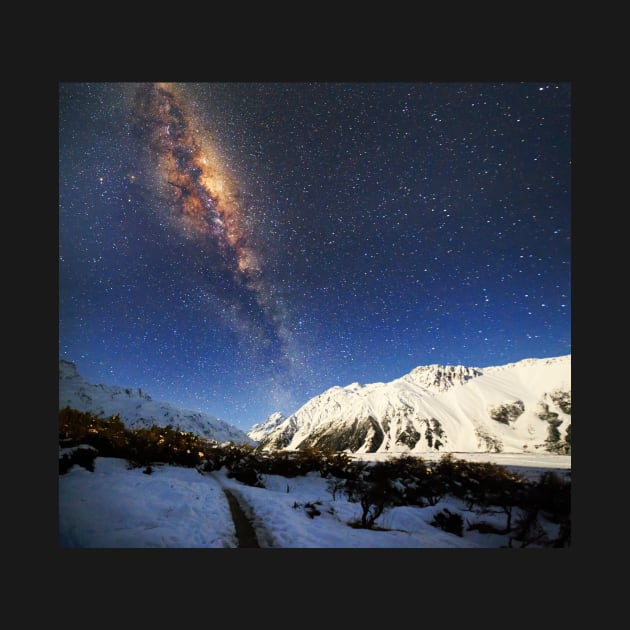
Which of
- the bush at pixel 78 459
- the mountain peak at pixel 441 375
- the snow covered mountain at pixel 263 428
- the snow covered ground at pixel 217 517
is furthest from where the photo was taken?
the snow covered mountain at pixel 263 428

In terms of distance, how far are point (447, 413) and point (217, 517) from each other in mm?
4310

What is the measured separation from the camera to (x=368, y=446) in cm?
608

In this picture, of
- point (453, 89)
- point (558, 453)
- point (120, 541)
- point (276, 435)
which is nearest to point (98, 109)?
point (453, 89)

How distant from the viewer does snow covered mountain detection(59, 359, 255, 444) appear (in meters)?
5.16

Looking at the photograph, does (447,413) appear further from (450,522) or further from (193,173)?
(193,173)

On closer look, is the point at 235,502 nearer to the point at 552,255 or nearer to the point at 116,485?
the point at 116,485

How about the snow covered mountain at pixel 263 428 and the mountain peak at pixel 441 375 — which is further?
the snow covered mountain at pixel 263 428

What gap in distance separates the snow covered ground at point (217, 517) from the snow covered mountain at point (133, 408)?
99 centimetres

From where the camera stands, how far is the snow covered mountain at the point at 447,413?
16.3ft

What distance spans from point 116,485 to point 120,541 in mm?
984

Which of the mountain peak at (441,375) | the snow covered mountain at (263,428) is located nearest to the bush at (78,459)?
the snow covered mountain at (263,428)

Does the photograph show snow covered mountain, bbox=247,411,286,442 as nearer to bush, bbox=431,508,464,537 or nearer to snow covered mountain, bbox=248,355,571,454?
snow covered mountain, bbox=248,355,571,454

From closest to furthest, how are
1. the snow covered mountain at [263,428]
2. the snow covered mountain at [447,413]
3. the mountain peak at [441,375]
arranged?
1. the snow covered mountain at [447,413]
2. the mountain peak at [441,375]
3. the snow covered mountain at [263,428]

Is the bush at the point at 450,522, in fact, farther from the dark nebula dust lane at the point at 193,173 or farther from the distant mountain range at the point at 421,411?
the dark nebula dust lane at the point at 193,173
